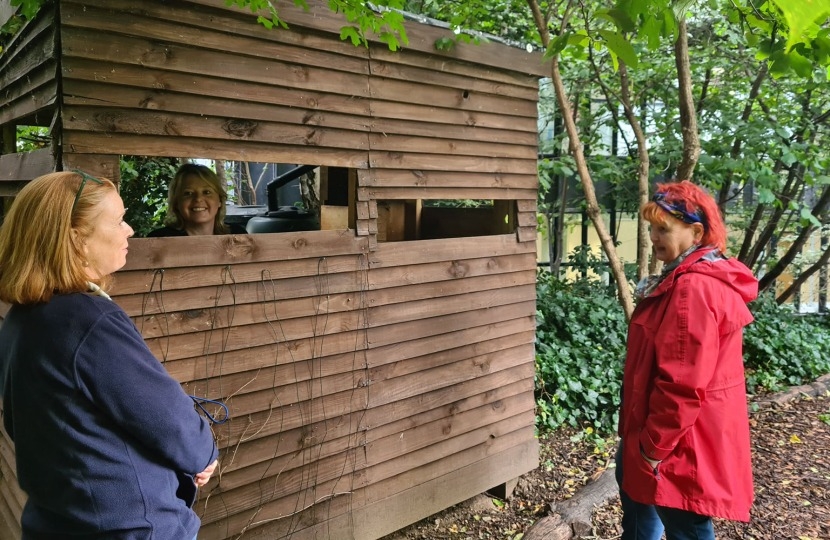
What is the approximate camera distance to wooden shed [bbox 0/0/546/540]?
9.02ft

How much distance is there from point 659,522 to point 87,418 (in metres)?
2.51

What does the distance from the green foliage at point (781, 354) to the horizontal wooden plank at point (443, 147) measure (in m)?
4.80

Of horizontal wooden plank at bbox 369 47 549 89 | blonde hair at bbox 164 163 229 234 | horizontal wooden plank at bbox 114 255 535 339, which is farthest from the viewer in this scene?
horizontal wooden plank at bbox 369 47 549 89

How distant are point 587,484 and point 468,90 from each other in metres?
3.09

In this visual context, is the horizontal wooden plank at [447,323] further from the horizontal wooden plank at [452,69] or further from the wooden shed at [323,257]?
the horizontal wooden plank at [452,69]

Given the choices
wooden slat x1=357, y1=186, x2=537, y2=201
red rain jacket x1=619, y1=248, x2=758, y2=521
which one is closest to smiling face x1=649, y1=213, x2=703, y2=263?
red rain jacket x1=619, y1=248, x2=758, y2=521

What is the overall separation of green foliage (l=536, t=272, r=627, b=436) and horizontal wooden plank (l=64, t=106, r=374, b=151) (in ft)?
12.7

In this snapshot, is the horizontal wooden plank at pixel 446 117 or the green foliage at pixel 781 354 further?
the green foliage at pixel 781 354

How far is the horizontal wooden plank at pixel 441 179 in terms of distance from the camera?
3648 millimetres

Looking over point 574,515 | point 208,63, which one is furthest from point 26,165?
point 574,515

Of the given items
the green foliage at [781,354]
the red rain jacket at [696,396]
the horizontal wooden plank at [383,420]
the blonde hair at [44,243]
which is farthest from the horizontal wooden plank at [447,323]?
the green foliage at [781,354]

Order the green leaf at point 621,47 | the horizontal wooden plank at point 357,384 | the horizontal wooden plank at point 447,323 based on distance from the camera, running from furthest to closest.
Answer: the horizontal wooden plank at point 447,323
the horizontal wooden plank at point 357,384
the green leaf at point 621,47

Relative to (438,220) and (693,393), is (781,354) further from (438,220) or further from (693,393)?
(693,393)

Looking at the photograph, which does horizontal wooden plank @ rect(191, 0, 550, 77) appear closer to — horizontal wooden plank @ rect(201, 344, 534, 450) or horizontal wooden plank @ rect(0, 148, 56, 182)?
horizontal wooden plank @ rect(0, 148, 56, 182)
